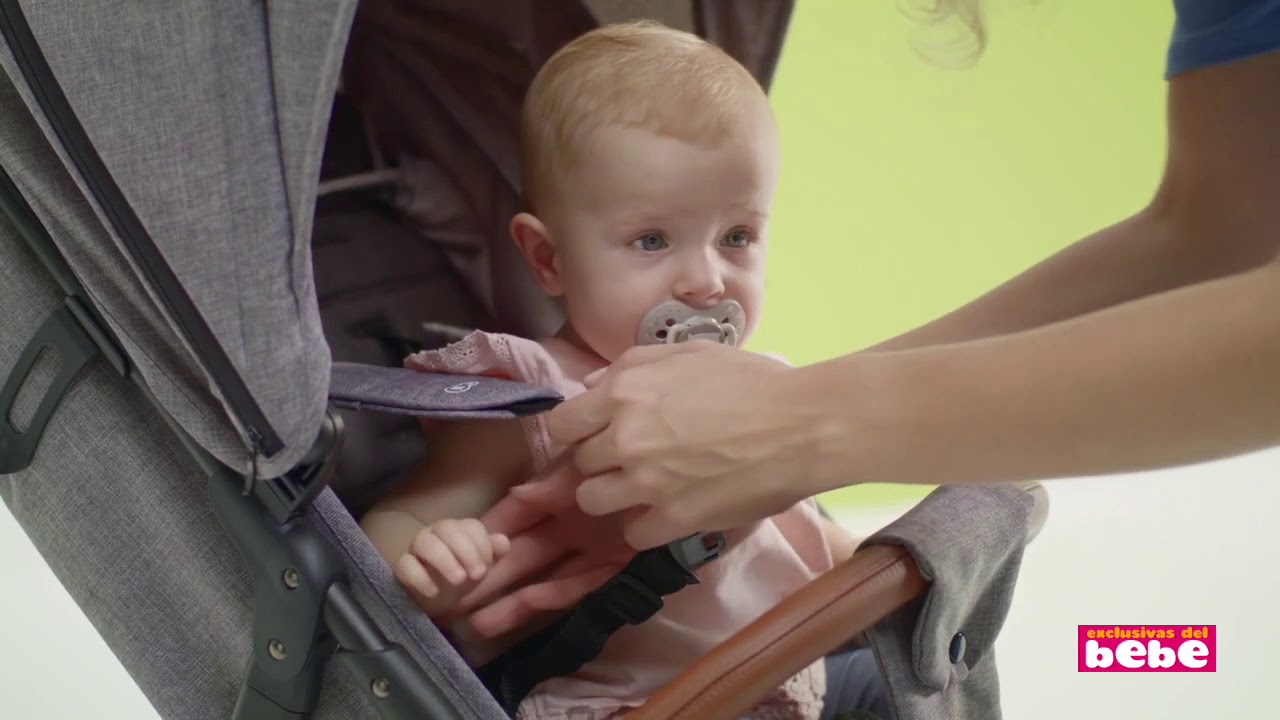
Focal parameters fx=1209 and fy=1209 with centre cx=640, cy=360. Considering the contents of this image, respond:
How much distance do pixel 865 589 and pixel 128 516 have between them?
51cm

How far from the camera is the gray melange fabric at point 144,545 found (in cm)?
82

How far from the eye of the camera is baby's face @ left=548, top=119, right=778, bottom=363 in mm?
993

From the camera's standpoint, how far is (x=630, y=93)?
3.30ft

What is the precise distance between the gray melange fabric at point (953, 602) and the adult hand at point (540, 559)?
0.22m

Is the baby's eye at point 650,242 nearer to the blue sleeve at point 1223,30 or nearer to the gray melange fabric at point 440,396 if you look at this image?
the gray melange fabric at point 440,396

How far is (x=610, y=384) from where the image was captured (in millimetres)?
852

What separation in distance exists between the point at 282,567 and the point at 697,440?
0.28 m

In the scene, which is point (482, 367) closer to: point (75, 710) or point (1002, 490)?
point (1002, 490)

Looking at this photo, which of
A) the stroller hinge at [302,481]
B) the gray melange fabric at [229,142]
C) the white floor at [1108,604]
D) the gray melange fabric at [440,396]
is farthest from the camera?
the white floor at [1108,604]

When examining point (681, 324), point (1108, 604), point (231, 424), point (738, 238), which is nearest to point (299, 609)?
point (231, 424)

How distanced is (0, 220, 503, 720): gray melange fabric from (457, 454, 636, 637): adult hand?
0.11m

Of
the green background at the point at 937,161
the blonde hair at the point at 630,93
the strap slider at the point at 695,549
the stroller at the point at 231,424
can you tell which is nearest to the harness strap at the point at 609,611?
the strap slider at the point at 695,549

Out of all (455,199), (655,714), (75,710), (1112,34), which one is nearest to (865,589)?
(655,714)

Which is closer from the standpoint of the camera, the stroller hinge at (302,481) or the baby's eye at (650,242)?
A: the stroller hinge at (302,481)
